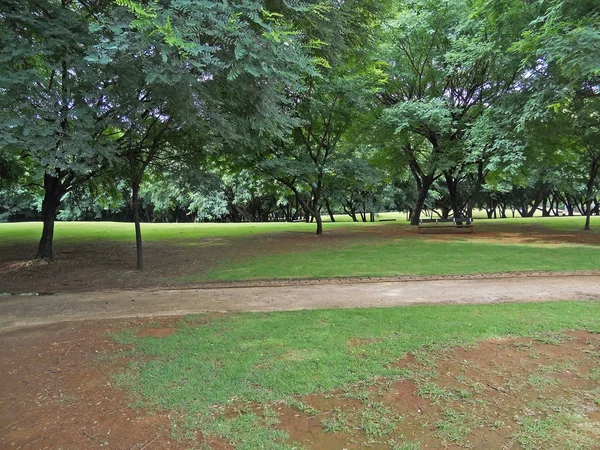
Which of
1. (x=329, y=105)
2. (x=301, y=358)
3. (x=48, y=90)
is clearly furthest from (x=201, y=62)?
(x=329, y=105)

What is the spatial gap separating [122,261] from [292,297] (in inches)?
291

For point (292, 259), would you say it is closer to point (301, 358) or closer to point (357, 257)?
point (357, 257)

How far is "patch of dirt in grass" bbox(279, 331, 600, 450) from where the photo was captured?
2.68m

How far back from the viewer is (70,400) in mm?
3330

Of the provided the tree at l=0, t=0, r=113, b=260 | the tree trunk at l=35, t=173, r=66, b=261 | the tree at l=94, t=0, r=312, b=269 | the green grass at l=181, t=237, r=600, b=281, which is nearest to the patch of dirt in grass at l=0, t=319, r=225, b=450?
the tree at l=0, t=0, r=113, b=260

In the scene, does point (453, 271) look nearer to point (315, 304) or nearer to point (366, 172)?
point (315, 304)

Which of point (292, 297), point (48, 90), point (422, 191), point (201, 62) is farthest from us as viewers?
point (422, 191)

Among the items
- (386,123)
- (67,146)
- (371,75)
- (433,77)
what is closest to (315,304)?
(67,146)

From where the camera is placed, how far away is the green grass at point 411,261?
29.6 ft

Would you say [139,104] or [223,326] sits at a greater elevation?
→ [139,104]

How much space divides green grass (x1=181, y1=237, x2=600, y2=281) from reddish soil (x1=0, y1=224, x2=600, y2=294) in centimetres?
106

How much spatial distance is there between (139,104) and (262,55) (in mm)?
3433

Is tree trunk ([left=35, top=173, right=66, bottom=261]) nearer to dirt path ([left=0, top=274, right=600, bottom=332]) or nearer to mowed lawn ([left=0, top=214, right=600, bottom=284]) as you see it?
mowed lawn ([left=0, top=214, right=600, bottom=284])

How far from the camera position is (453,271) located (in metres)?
8.95
